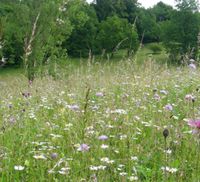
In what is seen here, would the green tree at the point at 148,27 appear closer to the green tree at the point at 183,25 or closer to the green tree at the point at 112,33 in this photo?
the green tree at the point at 112,33

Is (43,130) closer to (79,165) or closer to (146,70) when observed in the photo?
(79,165)

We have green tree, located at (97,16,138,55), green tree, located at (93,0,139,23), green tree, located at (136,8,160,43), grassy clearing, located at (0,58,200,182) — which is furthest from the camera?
green tree, located at (93,0,139,23)

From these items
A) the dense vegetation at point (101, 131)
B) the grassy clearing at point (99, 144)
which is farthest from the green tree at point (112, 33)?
the grassy clearing at point (99, 144)

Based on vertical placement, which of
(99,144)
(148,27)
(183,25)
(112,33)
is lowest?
(99,144)

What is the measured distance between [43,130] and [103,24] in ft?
178

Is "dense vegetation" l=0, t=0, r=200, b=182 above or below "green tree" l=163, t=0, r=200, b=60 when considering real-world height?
below

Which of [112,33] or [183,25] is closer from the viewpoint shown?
[183,25]

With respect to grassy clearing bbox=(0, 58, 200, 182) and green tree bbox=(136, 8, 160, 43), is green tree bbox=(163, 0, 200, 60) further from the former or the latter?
grassy clearing bbox=(0, 58, 200, 182)

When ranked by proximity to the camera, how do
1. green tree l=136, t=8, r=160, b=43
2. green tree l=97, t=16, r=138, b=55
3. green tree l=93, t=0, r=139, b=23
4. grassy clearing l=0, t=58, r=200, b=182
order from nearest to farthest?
grassy clearing l=0, t=58, r=200, b=182 → green tree l=97, t=16, r=138, b=55 → green tree l=136, t=8, r=160, b=43 → green tree l=93, t=0, r=139, b=23

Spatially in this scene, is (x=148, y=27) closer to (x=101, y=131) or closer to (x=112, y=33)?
(x=112, y=33)

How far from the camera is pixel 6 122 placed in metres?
3.31

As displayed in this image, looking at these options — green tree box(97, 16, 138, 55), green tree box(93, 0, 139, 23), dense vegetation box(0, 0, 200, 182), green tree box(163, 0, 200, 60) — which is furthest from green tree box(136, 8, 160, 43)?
dense vegetation box(0, 0, 200, 182)

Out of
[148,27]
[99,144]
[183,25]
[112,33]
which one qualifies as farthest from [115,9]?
[99,144]

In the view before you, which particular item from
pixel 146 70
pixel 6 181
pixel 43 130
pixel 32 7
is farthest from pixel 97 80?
pixel 32 7
